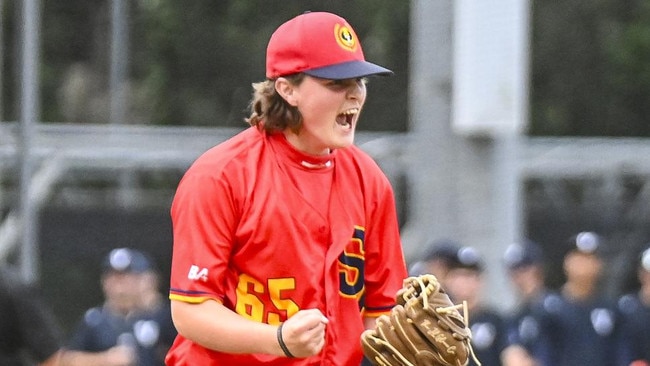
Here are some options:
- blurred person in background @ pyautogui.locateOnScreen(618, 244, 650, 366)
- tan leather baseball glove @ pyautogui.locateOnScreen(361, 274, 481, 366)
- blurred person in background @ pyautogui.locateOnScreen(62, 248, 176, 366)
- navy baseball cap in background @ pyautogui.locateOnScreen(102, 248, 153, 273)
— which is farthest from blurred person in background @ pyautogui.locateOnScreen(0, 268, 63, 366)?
blurred person in background @ pyautogui.locateOnScreen(618, 244, 650, 366)

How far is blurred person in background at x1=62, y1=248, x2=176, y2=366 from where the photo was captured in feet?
34.5

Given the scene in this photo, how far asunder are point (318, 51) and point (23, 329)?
2644 millimetres

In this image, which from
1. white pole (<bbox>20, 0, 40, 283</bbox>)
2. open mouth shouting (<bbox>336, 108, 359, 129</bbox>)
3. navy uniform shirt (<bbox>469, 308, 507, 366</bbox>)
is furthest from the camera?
navy uniform shirt (<bbox>469, 308, 507, 366</bbox>)

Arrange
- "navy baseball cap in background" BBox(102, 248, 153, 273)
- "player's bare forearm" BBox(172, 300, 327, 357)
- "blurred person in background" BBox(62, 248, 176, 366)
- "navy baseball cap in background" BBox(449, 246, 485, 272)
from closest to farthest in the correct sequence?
"player's bare forearm" BBox(172, 300, 327, 357) → "navy baseball cap in background" BBox(449, 246, 485, 272) → "blurred person in background" BBox(62, 248, 176, 366) → "navy baseball cap in background" BBox(102, 248, 153, 273)

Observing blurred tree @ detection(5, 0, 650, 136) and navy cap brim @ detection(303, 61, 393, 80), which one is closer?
navy cap brim @ detection(303, 61, 393, 80)

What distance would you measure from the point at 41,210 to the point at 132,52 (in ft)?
46.0

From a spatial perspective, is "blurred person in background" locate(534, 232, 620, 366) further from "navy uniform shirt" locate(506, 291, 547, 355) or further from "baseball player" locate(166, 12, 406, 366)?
"baseball player" locate(166, 12, 406, 366)

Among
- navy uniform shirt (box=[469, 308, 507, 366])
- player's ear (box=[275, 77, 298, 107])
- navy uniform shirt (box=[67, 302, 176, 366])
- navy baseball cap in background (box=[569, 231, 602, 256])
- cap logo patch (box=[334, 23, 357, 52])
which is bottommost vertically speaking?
navy uniform shirt (box=[67, 302, 176, 366])

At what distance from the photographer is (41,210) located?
13.4m

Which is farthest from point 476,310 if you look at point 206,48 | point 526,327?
point 206,48

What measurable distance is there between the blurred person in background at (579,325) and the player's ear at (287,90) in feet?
19.8

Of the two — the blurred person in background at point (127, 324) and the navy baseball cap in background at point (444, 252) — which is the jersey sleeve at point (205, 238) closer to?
the navy baseball cap in background at point (444, 252)

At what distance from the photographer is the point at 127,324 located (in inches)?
421

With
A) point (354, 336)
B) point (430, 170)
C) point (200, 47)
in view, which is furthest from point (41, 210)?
point (200, 47)
